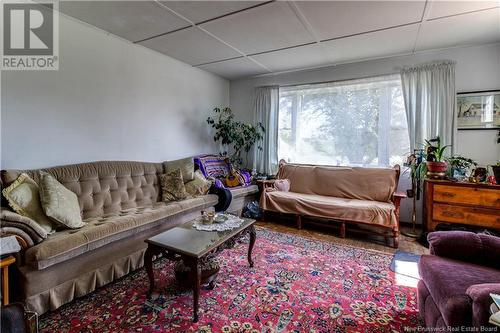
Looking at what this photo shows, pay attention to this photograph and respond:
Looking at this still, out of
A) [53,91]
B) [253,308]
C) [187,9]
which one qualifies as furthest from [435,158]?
[53,91]

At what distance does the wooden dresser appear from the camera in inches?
104

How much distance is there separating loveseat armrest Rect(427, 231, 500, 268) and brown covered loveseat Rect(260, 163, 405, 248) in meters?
1.40

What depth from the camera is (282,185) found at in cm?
395

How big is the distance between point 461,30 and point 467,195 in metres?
1.84

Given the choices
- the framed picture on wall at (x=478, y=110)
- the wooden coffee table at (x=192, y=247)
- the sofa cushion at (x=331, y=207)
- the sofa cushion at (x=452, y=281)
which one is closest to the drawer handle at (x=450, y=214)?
the sofa cushion at (x=331, y=207)

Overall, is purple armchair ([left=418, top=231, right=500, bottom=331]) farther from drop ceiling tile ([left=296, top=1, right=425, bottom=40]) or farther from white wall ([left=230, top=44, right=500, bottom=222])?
white wall ([left=230, top=44, right=500, bottom=222])

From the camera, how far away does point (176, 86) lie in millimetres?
3822

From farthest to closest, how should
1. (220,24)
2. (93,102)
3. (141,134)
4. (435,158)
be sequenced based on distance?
(141,134), (435,158), (93,102), (220,24)

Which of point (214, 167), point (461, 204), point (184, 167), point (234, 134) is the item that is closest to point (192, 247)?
point (184, 167)

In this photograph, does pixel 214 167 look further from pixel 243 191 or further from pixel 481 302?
pixel 481 302

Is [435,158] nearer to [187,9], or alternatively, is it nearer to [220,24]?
[220,24]

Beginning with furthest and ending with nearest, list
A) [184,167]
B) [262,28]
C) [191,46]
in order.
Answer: [184,167], [191,46], [262,28]

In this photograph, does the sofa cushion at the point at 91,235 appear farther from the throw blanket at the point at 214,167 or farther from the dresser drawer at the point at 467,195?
the dresser drawer at the point at 467,195

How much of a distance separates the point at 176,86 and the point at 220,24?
1494 millimetres
